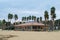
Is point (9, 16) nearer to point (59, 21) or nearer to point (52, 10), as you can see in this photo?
point (59, 21)

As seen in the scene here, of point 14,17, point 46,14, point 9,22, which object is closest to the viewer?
point 46,14

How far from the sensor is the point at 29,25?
5672 centimetres

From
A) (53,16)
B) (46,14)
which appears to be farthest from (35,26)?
(46,14)

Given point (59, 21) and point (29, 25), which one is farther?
point (59, 21)

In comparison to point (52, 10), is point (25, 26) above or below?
below

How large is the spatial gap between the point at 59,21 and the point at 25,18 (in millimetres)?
22305

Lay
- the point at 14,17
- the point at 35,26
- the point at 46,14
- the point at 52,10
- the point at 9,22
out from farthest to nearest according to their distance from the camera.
Answer: the point at 14,17
the point at 9,22
the point at 46,14
the point at 52,10
the point at 35,26

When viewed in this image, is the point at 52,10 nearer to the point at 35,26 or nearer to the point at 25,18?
the point at 35,26

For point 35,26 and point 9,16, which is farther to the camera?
point 9,16

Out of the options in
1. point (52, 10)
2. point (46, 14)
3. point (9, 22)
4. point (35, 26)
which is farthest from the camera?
point (9, 22)

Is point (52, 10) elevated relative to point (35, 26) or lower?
elevated

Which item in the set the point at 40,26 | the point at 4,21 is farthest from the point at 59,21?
the point at 40,26

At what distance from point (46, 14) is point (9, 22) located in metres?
30.0

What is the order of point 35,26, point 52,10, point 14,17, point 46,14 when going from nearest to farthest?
point 35,26, point 52,10, point 46,14, point 14,17
